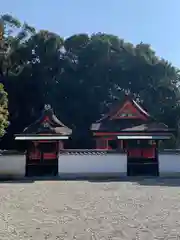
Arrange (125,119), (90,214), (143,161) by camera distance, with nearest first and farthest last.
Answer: (90,214) → (143,161) → (125,119)

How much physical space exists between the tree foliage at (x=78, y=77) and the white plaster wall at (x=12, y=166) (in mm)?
13772

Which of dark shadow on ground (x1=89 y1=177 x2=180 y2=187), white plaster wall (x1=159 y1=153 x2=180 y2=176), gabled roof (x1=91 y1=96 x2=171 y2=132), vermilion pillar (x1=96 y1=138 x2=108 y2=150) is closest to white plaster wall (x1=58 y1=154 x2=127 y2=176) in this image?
dark shadow on ground (x1=89 y1=177 x2=180 y2=187)

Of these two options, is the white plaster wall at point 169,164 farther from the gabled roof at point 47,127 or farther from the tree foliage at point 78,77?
the tree foliage at point 78,77

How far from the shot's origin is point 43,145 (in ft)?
75.2

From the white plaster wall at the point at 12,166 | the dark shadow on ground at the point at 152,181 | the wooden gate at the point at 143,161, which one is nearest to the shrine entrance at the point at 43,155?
the white plaster wall at the point at 12,166

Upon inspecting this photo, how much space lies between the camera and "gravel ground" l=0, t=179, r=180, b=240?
6469 mm

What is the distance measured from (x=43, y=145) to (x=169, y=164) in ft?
28.5

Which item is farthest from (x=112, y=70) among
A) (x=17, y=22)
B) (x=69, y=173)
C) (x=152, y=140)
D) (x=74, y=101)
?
(x=69, y=173)

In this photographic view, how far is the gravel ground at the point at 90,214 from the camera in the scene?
21.2ft

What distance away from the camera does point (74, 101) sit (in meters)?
34.5

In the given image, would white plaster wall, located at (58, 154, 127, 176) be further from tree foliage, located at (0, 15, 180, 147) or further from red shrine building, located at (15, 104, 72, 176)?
tree foliage, located at (0, 15, 180, 147)

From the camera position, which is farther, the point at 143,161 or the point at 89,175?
the point at 143,161

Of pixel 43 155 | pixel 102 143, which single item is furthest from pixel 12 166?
pixel 102 143

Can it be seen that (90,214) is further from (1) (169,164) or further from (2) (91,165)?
(1) (169,164)
